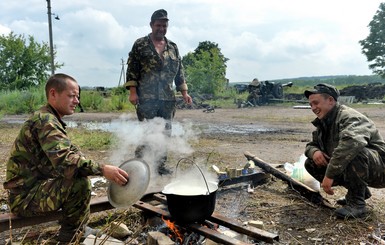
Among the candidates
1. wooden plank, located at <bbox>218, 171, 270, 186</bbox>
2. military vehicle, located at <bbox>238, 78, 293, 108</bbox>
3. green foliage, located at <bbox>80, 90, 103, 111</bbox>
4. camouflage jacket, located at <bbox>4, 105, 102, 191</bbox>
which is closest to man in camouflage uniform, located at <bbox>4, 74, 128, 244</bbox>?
camouflage jacket, located at <bbox>4, 105, 102, 191</bbox>

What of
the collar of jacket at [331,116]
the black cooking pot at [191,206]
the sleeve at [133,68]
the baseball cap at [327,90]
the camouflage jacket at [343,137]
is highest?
the sleeve at [133,68]

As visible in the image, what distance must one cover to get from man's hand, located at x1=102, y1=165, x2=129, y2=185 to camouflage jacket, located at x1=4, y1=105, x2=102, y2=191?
2.2 inches

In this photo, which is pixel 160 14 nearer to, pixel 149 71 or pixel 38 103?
pixel 149 71

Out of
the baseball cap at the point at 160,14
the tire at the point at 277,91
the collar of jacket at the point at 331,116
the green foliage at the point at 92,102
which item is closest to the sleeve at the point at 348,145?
the collar of jacket at the point at 331,116

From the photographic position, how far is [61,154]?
268 centimetres

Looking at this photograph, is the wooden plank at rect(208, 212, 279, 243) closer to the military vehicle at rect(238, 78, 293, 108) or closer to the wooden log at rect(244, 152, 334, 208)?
the wooden log at rect(244, 152, 334, 208)

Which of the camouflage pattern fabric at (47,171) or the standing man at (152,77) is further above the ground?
the standing man at (152,77)

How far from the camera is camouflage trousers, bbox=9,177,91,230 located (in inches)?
111

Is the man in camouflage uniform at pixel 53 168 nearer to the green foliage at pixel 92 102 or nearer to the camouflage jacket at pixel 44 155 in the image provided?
the camouflage jacket at pixel 44 155

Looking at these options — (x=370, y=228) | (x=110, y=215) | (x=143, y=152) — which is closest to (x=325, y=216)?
(x=370, y=228)

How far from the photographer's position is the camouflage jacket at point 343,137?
137 inches

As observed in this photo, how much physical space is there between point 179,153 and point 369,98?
28.7m

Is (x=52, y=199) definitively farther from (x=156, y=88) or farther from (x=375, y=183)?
(x=375, y=183)

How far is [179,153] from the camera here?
24.2 feet
